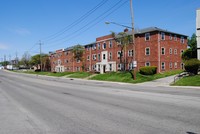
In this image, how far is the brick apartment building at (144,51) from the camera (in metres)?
43.2

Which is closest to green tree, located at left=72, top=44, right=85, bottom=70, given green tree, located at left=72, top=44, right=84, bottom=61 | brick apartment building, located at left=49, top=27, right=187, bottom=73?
green tree, located at left=72, top=44, right=84, bottom=61

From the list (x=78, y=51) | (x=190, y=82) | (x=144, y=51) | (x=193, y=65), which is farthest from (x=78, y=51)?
(x=190, y=82)

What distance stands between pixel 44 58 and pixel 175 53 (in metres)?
62.8

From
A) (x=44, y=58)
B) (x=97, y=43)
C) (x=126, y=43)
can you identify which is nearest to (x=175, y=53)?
(x=126, y=43)

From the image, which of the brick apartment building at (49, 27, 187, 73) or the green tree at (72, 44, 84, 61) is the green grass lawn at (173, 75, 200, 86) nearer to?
the brick apartment building at (49, 27, 187, 73)

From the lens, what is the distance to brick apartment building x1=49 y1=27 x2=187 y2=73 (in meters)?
43.2

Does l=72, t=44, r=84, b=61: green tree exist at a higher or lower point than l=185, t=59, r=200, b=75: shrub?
higher

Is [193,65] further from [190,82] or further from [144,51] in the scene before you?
[144,51]

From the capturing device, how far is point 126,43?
149 feet

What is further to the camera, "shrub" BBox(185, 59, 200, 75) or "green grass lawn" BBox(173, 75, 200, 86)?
"shrub" BBox(185, 59, 200, 75)

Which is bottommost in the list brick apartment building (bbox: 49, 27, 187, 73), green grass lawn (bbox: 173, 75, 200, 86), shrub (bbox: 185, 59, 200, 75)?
green grass lawn (bbox: 173, 75, 200, 86)

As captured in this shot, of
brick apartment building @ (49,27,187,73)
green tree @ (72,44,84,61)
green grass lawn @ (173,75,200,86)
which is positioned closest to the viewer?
→ green grass lawn @ (173,75,200,86)

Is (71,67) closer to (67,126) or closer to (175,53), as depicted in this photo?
(175,53)

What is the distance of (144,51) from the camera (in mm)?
45125
